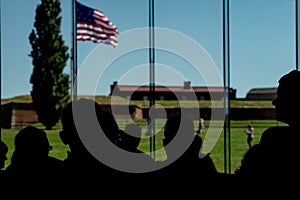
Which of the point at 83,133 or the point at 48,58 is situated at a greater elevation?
the point at 48,58

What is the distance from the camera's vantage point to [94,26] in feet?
25.1

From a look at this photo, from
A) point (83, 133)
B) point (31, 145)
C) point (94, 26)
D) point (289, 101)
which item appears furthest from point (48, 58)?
point (289, 101)

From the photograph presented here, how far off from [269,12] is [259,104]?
51.2 feet

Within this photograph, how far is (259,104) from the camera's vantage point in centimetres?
2105

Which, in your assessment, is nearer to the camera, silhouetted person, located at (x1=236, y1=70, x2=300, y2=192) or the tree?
silhouetted person, located at (x1=236, y1=70, x2=300, y2=192)

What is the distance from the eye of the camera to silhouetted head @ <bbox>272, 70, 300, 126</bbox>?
200 cm

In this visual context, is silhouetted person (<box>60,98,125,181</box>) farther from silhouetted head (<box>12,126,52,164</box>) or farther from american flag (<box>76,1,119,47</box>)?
american flag (<box>76,1,119,47</box>)

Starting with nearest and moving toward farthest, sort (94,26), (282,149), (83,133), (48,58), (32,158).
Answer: (282,149) < (32,158) < (83,133) < (94,26) < (48,58)

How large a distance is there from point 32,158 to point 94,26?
569 cm

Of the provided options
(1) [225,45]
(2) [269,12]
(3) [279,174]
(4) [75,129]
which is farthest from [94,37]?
(3) [279,174]

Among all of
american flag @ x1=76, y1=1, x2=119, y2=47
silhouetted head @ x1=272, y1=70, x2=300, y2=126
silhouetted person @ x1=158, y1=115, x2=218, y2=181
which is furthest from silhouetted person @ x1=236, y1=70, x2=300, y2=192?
american flag @ x1=76, y1=1, x2=119, y2=47

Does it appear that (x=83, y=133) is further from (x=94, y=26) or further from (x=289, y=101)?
(x=94, y=26)

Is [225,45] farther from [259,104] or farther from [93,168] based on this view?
[259,104]

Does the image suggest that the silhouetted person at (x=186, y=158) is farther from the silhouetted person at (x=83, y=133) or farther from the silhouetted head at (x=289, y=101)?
the silhouetted head at (x=289, y=101)
